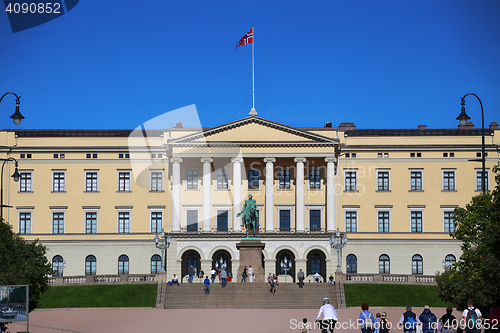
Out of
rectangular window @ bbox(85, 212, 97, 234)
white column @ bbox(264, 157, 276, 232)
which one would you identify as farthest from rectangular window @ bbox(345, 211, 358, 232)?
rectangular window @ bbox(85, 212, 97, 234)

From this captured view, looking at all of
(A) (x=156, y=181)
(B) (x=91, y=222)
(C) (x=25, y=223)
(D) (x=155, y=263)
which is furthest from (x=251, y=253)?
(C) (x=25, y=223)

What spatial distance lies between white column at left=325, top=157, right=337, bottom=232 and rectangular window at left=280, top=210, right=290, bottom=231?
3.94 m

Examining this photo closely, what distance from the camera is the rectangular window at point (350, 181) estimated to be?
241 ft

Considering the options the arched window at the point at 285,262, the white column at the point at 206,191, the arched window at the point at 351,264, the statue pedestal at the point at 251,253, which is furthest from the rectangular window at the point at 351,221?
the statue pedestal at the point at 251,253

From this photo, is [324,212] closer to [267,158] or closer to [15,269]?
[267,158]

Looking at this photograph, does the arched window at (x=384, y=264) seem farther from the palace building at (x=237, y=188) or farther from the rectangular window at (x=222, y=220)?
the rectangular window at (x=222, y=220)

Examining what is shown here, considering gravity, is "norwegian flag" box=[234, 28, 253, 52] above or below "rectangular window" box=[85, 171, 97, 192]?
above

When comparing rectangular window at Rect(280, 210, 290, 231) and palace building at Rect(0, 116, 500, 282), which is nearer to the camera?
palace building at Rect(0, 116, 500, 282)

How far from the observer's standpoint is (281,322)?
132 ft

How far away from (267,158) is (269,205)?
4.33m

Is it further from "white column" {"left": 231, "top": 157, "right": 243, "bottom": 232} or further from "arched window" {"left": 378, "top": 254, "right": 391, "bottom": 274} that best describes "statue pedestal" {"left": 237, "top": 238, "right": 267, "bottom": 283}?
"arched window" {"left": 378, "top": 254, "right": 391, "bottom": 274}

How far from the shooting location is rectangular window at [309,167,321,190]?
72.7 meters

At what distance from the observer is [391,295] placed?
2191 inches

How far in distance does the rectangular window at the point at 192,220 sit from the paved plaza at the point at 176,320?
69.2ft
